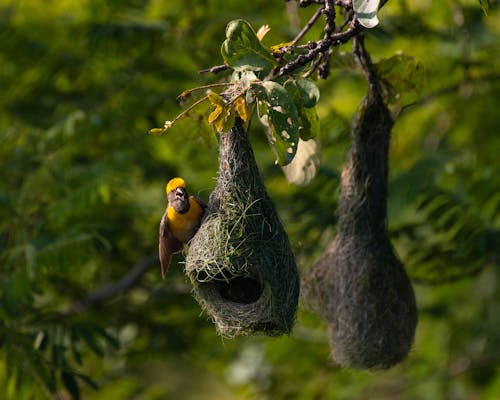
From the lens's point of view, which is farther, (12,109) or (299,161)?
(12,109)

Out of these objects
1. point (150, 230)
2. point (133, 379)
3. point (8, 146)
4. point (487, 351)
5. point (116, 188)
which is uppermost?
point (8, 146)

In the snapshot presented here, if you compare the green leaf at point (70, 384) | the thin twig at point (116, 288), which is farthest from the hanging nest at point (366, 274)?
the thin twig at point (116, 288)

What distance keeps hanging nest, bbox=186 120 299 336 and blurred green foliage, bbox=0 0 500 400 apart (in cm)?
136

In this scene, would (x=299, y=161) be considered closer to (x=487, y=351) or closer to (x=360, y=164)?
(x=360, y=164)

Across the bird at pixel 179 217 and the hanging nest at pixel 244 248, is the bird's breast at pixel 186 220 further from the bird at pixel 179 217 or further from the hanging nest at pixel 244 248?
the hanging nest at pixel 244 248

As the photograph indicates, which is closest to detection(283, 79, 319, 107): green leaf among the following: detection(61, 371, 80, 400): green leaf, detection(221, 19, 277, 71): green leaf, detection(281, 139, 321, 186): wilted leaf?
detection(221, 19, 277, 71): green leaf

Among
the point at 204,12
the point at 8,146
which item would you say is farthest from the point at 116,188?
the point at 204,12

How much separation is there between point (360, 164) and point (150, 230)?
2949 millimetres

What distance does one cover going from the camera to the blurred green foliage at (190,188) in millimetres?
4867

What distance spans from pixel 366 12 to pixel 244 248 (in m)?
1.08

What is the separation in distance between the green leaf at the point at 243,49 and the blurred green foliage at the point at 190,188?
1.80 meters

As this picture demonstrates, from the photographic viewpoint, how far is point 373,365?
13.4ft

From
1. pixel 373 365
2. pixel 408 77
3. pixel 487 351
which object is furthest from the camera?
pixel 487 351

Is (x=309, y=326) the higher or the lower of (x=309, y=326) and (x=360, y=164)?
the lower
